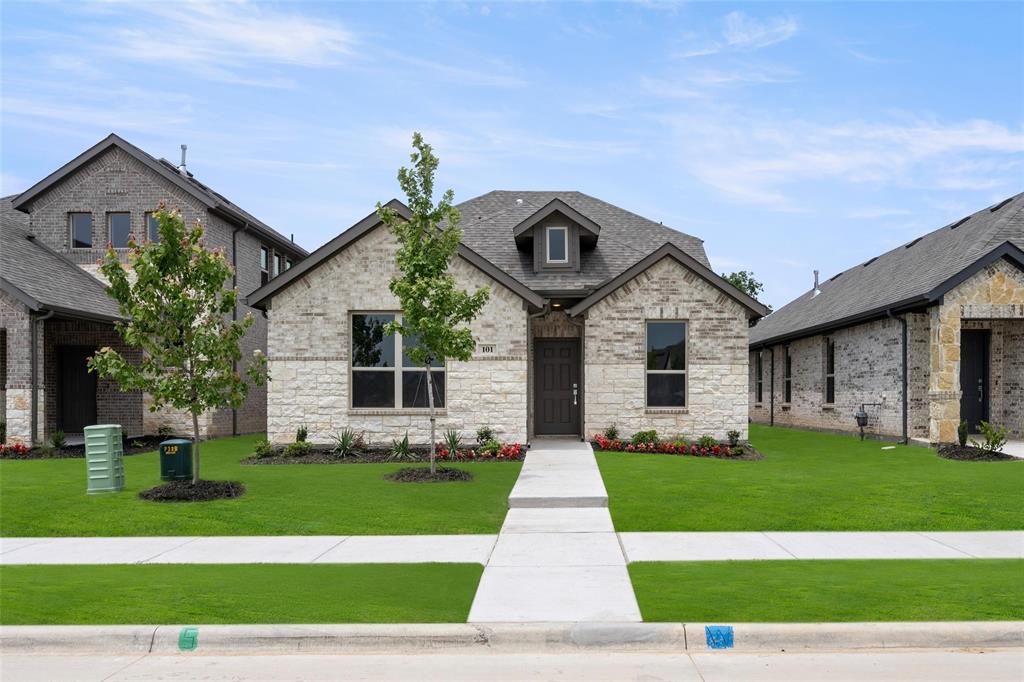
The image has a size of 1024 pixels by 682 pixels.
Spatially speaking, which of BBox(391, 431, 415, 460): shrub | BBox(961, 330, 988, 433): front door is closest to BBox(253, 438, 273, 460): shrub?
BBox(391, 431, 415, 460): shrub

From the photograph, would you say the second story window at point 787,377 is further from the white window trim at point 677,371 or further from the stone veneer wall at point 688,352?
the white window trim at point 677,371

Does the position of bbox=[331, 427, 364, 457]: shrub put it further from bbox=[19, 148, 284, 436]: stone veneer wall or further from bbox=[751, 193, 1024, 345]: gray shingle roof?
bbox=[751, 193, 1024, 345]: gray shingle roof

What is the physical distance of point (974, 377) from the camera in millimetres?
20719

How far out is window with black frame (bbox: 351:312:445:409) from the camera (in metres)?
17.9

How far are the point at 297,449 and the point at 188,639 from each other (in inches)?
444

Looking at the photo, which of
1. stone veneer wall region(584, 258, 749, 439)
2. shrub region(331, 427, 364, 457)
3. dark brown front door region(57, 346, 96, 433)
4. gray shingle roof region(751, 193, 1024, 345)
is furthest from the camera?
dark brown front door region(57, 346, 96, 433)

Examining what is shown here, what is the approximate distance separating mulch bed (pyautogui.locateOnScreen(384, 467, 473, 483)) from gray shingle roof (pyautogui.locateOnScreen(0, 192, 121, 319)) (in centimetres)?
1028

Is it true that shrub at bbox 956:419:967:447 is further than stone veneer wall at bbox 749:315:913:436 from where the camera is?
No

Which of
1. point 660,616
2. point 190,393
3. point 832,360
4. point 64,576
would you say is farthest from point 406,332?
point 832,360

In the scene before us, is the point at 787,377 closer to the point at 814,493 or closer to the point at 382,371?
the point at 382,371

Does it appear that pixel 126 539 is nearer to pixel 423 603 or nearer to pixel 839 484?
pixel 423 603

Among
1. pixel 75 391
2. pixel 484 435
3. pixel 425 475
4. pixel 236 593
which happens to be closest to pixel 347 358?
pixel 484 435

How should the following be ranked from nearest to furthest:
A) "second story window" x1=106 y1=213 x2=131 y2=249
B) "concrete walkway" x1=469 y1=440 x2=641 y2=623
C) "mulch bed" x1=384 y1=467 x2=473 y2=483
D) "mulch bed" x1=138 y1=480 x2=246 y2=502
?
1. "concrete walkway" x1=469 y1=440 x2=641 y2=623
2. "mulch bed" x1=138 y1=480 x2=246 y2=502
3. "mulch bed" x1=384 y1=467 x2=473 y2=483
4. "second story window" x1=106 y1=213 x2=131 y2=249

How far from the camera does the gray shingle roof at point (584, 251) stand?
20.8 meters
